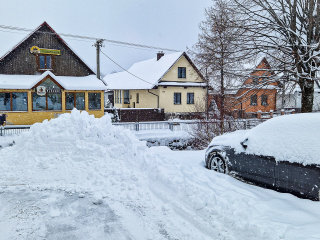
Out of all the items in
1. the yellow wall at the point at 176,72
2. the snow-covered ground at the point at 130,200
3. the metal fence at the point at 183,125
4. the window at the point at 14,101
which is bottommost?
the snow-covered ground at the point at 130,200

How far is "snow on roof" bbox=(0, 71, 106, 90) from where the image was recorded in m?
20.4

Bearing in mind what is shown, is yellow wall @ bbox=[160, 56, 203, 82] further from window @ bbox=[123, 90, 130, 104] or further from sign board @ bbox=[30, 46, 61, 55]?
sign board @ bbox=[30, 46, 61, 55]

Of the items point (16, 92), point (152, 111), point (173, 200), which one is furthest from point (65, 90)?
point (173, 200)

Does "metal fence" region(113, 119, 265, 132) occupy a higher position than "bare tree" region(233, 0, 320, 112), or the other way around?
"bare tree" region(233, 0, 320, 112)

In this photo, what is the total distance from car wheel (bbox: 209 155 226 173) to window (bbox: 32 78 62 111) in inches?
714

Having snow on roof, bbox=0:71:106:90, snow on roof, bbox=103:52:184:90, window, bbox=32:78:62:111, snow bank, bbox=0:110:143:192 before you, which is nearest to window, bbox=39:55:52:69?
snow on roof, bbox=0:71:106:90

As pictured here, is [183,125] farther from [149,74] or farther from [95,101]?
[149,74]

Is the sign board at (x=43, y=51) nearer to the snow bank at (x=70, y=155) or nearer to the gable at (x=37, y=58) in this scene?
the gable at (x=37, y=58)

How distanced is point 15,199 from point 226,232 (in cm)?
442

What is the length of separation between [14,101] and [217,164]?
62.8 feet

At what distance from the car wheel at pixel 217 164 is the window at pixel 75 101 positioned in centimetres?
1822

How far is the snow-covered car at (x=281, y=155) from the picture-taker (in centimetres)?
499

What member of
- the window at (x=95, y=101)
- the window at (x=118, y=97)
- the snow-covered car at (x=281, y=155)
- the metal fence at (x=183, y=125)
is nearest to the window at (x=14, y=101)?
the window at (x=95, y=101)

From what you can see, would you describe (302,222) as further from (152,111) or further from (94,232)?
(152,111)
